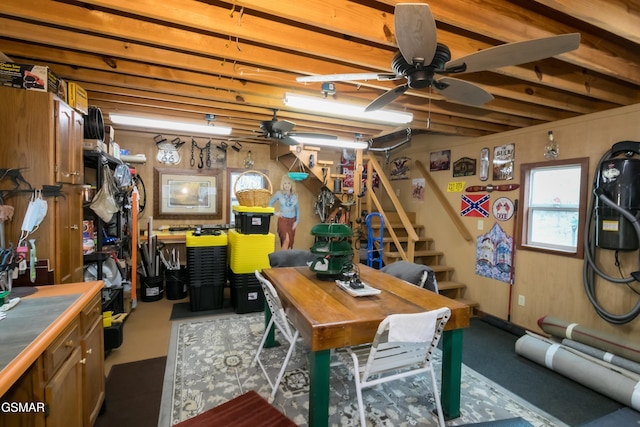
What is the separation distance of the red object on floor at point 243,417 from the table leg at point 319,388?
197 millimetres

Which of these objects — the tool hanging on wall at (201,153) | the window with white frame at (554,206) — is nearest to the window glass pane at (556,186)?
the window with white frame at (554,206)

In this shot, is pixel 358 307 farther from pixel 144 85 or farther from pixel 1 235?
pixel 144 85

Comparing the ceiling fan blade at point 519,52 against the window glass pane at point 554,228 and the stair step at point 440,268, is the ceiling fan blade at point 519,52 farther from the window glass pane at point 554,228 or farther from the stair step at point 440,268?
the stair step at point 440,268

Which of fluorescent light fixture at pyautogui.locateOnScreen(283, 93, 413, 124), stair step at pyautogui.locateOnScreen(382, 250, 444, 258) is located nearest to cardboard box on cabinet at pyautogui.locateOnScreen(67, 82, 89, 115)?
fluorescent light fixture at pyautogui.locateOnScreen(283, 93, 413, 124)

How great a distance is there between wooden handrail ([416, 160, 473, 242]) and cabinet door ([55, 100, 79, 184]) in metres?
4.59

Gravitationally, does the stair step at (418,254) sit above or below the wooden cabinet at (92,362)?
above

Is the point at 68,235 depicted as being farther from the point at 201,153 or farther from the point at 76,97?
the point at 201,153

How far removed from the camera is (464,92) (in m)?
2.06

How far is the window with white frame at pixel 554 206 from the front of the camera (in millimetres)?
3342

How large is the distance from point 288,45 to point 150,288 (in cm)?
402

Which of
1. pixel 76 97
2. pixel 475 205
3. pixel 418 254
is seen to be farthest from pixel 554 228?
pixel 76 97

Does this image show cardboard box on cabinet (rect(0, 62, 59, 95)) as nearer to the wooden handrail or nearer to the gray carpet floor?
the gray carpet floor

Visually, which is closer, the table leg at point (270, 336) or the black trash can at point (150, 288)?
the table leg at point (270, 336)

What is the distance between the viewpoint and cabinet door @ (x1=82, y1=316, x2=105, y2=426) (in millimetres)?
1755
